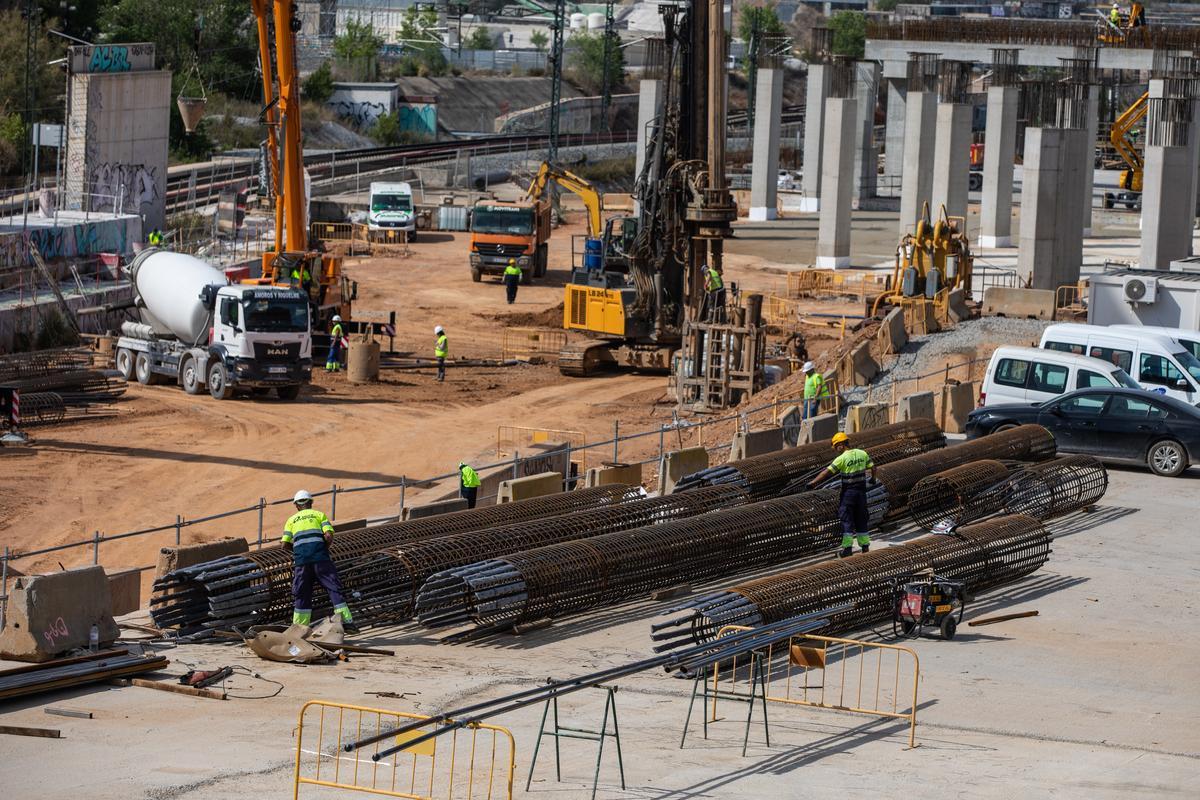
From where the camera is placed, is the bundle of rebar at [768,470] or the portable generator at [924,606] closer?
the portable generator at [924,606]

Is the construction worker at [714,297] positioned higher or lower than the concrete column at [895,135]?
lower

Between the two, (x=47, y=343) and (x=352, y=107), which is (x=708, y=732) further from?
(x=352, y=107)

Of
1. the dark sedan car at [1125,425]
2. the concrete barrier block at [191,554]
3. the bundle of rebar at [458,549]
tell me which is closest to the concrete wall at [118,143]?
the dark sedan car at [1125,425]

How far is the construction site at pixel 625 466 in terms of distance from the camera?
13656mm

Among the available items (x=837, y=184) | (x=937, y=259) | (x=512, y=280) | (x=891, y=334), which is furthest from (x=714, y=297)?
(x=837, y=184)

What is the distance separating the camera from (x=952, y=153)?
199ft

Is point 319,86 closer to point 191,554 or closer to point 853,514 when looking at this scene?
point 853,514

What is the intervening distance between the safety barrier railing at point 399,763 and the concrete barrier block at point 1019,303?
3027 cm

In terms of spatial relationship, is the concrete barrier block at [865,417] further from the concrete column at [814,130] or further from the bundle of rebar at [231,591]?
the concrete column at [814,130]

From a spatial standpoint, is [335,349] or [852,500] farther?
[335,349]

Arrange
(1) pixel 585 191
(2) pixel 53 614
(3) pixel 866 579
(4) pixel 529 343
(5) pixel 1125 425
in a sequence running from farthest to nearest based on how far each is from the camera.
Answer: (1) pixel 585 191
(4) pixel 529 343
(5) pixel 1125 425
(3) pixel 866 579
(2) pixel 53 614

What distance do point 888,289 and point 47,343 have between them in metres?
21.8

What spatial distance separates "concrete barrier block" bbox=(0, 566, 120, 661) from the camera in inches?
605

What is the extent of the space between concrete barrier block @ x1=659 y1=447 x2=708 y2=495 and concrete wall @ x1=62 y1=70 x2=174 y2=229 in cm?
3715
